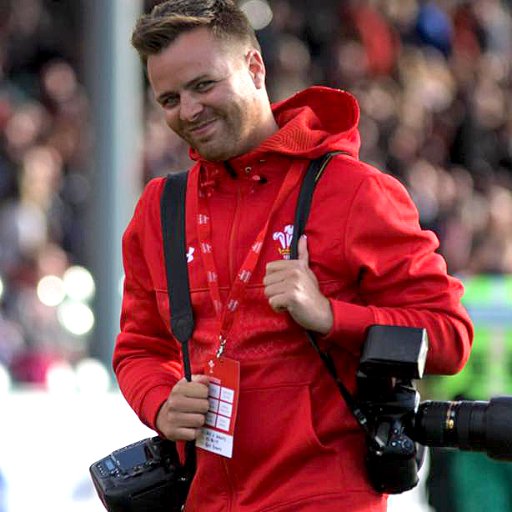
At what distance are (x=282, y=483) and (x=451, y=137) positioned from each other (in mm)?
10521

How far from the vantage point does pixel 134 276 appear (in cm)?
384

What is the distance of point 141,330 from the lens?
3.85 m

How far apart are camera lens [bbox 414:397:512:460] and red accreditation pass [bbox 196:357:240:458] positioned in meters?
0.40

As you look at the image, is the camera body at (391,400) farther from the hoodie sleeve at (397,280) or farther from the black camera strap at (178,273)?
the black camera strap at (178,273)

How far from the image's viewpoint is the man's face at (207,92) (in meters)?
3.55

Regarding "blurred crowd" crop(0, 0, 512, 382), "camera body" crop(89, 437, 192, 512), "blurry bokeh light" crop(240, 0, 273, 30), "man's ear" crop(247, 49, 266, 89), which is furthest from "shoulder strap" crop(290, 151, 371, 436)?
"blurry bokeh light" crop(240, 0, 273, 30)

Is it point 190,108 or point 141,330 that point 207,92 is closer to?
point 190,108

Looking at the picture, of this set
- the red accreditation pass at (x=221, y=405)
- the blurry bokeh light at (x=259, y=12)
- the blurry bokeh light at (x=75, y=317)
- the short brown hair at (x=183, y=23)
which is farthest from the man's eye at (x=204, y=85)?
the blurry bokeh light at (x=259, y=12)

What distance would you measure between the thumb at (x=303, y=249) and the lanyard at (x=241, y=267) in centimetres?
9

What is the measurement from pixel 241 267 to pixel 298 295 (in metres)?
0.22

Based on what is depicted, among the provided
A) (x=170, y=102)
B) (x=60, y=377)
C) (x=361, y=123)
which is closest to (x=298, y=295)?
(x=170, y=102)

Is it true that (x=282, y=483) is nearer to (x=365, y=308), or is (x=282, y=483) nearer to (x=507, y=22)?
(x=365, y=308)

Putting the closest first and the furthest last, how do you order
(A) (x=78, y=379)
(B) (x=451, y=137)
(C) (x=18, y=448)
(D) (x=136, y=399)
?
(D) (x=136, y=399), (C) (x=18, y=448), (A) (x=78, y=379), (B) (x=451, y=137)

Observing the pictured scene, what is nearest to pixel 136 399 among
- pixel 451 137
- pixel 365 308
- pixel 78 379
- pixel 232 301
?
pixel 232 301
